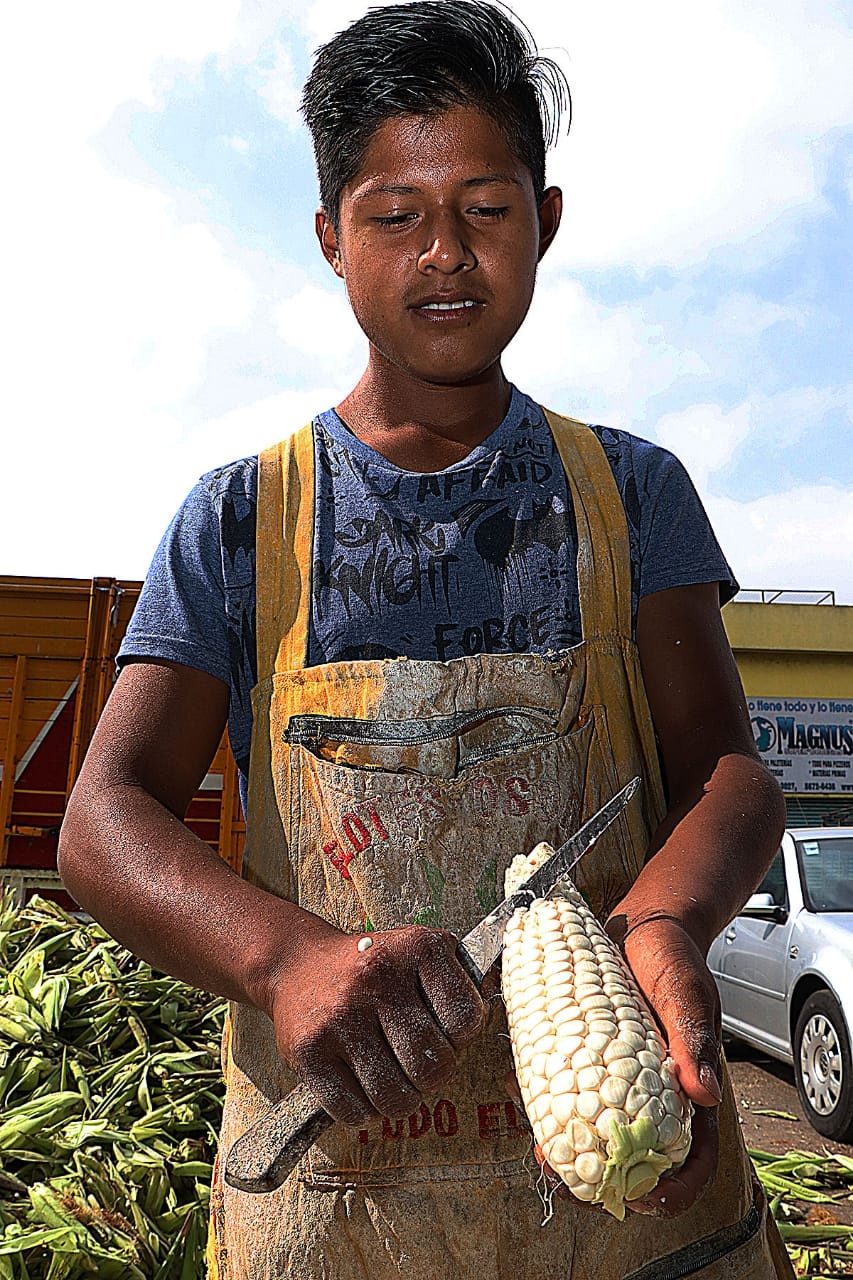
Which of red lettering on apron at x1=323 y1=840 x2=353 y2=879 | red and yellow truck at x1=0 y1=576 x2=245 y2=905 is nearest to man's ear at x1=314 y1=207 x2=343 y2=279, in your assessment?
red lettering on apron at x1=323 y1=840 x2=353 y2=879

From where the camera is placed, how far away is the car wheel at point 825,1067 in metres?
6.86

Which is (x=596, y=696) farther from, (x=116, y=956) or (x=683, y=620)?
(x=116, y=956)

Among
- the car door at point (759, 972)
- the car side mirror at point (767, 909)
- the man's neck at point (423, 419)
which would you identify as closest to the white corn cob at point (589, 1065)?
the man's neck at point (423, 419)

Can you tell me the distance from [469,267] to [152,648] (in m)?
0.83

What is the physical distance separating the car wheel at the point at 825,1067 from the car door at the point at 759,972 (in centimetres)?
36

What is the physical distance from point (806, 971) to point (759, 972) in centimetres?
84

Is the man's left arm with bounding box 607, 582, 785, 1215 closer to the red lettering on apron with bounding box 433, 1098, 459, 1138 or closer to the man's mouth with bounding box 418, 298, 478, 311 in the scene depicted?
the red lettering on apron with bounding box 433, 1098, 459, 1138

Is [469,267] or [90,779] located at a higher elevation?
[469,267]

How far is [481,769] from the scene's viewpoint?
1.79 meters

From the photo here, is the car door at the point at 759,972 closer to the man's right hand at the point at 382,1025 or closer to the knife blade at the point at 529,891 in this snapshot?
the knife blade at the point at 529,891

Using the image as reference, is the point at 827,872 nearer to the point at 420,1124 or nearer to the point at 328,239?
the point at 420,1124

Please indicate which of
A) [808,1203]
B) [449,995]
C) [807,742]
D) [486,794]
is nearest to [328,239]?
[486,794]

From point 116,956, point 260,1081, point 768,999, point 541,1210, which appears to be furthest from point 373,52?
point 768,999

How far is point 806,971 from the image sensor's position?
7.57 m
